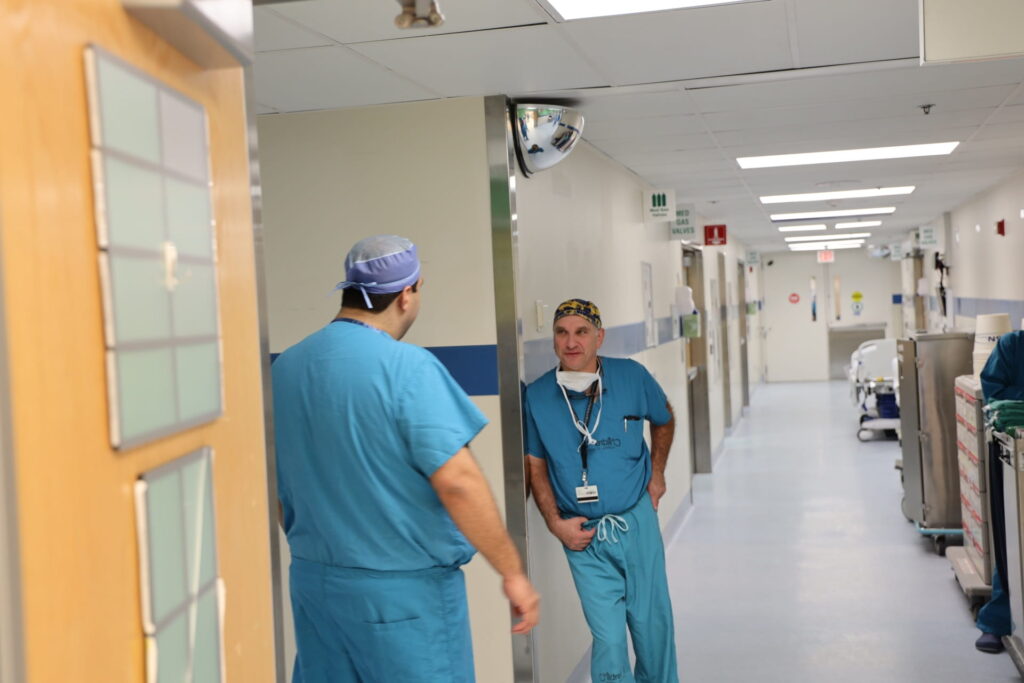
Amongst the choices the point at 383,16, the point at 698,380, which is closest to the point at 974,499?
the point at 383,16

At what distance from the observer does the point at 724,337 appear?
41.8 feet

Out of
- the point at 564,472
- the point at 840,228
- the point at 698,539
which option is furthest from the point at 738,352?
→ the point at 564,472

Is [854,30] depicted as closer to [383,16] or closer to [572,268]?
[383,16]

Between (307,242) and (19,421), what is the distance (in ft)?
10.5

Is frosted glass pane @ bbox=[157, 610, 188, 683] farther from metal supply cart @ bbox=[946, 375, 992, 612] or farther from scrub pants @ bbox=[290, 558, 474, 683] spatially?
metal supply cart @ bbox=[946, 375, 992, 612]

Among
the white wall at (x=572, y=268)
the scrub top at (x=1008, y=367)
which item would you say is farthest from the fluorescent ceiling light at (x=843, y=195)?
the scrub top at (x=1008, y=367)

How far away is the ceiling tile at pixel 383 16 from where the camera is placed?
2.72 metres

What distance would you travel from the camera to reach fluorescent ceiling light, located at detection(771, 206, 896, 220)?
10.2 m

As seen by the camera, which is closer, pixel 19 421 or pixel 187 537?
pixel 19 421

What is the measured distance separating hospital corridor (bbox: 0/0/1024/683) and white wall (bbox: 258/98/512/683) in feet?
0.05

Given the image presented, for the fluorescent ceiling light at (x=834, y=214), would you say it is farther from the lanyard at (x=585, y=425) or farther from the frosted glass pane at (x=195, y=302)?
the frosted glass pane at (x=195, y=302)

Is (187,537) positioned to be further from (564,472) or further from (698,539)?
(698,539)

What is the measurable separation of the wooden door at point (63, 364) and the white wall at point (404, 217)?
8.55 ft

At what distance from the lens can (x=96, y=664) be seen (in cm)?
113
